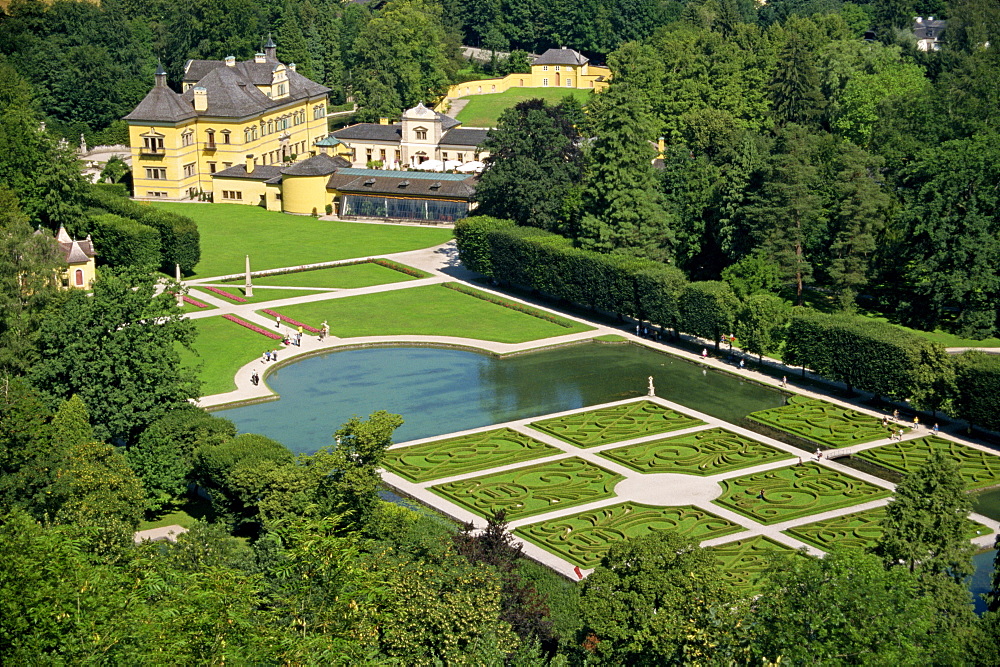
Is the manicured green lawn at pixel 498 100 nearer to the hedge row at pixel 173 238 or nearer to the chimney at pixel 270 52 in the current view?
the chimney at pixel 270 52

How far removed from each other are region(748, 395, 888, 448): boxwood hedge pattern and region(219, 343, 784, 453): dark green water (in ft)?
5.38

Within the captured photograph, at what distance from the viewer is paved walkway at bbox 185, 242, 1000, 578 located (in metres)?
58.4

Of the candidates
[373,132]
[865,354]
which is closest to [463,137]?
[373,132]

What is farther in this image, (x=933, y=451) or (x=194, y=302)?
(x=194, y=302)

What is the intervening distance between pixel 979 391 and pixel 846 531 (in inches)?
577

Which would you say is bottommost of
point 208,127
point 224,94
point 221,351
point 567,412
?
point 567,412

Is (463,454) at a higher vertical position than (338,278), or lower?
lower

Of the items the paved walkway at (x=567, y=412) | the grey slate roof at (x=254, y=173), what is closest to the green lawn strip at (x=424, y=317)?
the paved walkway at (x=567, y=412)

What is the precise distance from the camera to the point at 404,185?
120000mm

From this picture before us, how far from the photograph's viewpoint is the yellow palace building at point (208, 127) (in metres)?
125

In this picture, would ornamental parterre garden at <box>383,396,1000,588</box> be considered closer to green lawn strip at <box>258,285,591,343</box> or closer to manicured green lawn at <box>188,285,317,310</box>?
green lawn strip at <box>258,285,591,343</box>

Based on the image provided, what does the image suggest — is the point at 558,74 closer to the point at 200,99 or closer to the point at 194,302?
the point at 200,99

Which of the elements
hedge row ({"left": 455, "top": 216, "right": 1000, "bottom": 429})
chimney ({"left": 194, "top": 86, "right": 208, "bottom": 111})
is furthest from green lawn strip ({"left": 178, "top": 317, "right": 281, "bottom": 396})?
chimney ({"left": 194, "top": 86, "right": 208, "bottom": 111})

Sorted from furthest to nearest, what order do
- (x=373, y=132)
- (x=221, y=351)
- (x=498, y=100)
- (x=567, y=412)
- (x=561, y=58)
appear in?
(x=561, y=58)
(x=498, y=100)
(x=373, y=132)
(x=221, y=351)
(x=567, y=412)
